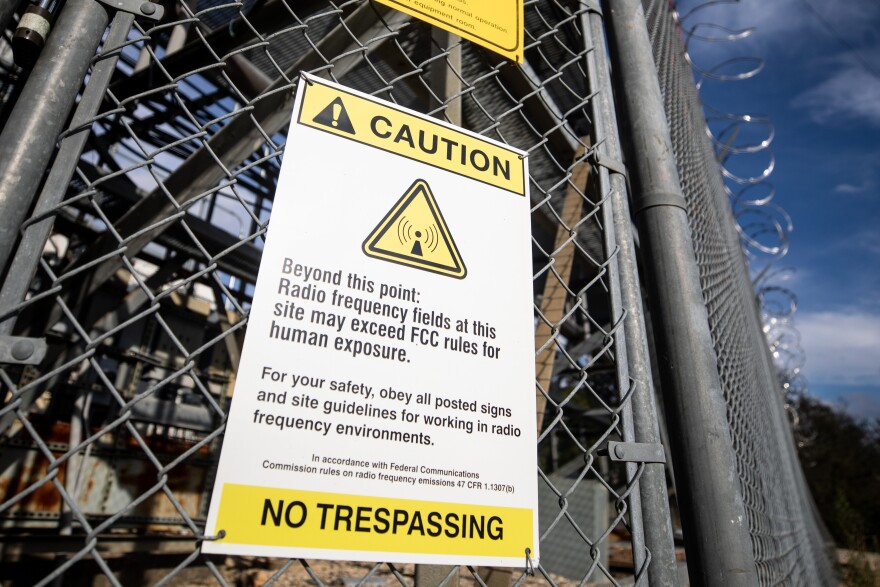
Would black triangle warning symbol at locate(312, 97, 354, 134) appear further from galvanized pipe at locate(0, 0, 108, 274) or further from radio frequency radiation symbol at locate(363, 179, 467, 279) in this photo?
galvanized pipe at locate(0, 0, 108, 274)

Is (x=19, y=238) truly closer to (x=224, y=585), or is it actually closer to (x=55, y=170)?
(x=55, y=170)

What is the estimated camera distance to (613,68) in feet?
6.10

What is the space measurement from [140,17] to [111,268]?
11.2 feet

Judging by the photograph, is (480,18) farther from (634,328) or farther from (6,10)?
(6,10)

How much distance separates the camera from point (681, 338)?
1.48m

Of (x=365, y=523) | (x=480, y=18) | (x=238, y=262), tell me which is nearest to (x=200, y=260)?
(x=238, y=262)

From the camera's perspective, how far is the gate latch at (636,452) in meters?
1.25

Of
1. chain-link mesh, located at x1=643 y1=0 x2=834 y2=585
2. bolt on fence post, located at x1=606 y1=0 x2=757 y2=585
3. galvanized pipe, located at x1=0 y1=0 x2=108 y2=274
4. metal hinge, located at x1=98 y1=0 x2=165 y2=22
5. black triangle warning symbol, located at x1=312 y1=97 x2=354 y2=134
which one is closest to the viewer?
galvanized pipe, located at x1=0 y1=0 x2=108 y2=274

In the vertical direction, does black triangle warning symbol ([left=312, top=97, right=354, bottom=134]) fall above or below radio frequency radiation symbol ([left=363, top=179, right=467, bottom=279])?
above

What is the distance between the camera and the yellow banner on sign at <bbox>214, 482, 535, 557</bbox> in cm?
90

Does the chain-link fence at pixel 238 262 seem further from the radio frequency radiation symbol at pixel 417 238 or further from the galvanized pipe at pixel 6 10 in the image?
the radio frequency radiation symbol at pixel 417 238

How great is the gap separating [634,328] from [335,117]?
3.25ft

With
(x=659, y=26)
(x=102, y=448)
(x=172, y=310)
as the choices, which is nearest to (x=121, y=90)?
(x=172, y=310)

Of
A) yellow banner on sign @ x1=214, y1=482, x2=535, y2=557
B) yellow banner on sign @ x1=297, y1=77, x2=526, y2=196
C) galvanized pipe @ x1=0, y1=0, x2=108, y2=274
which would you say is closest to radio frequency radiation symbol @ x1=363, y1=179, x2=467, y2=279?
yellow banner on sign @ x1=297, y1=77, x2=526, y2=196
